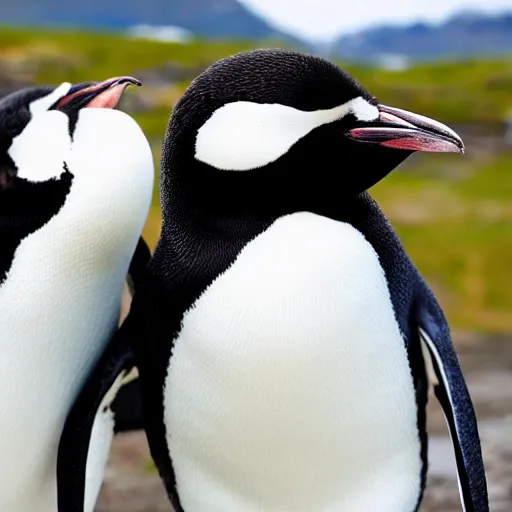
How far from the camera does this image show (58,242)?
46.4 inches

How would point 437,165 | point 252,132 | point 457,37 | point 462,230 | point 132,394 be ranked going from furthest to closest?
point 457,37
point 437,165
point 462,230
point 132,394
point 252,132

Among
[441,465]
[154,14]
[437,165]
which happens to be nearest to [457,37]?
[154,14]

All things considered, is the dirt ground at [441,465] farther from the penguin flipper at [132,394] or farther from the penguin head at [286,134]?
the penguin head at [286,134]

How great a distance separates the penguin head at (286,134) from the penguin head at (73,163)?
0.53 feet

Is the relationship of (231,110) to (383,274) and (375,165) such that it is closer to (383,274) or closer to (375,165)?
(375,165)

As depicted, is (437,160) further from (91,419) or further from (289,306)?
(289,306)

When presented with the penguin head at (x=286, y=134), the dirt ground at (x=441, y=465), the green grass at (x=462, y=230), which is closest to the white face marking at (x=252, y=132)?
the penguin head at (x=286, y=134)

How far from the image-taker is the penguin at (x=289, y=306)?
3.28 feet

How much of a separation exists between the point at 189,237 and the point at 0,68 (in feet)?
30.4

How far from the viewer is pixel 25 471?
1278 millimetres

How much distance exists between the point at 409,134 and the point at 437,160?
870 centimetres

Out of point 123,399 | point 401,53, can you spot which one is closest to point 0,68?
point 123,399

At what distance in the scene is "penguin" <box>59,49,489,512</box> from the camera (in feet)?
3.28

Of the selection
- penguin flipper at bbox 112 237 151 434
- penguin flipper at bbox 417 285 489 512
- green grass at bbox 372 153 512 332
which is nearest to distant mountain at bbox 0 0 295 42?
green grass at bbox 372 153 512 332
